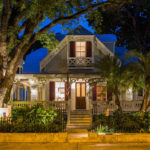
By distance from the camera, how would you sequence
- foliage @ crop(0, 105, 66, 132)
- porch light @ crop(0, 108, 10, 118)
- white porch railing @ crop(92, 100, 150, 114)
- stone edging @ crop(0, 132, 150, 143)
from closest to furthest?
1. stone edging @ crop(0, 132, 150, 143)
2. foliage @ crop(0, 105, 66, 132)
3. porch light @ crop(0, 108, 10, 118)
4. white porch railing @ crop(92, 100, 150, 114)

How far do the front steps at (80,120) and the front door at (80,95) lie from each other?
197cm

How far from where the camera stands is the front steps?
1444cm

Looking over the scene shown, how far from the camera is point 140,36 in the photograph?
28094 mm

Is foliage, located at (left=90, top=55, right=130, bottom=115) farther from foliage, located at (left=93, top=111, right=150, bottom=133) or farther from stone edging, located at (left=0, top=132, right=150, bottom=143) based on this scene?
stone edging, located at (left=0, top=132, right=150, bottom=143)

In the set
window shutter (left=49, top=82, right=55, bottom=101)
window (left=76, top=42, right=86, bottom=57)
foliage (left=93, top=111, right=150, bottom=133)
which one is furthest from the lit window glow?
foliage (left=93, top=111, right=150, bottom=133)

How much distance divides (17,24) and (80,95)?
8346mm

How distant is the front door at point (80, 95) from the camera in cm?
1860

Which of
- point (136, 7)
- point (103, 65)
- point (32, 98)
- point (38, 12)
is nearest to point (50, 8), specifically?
point (38, 12)

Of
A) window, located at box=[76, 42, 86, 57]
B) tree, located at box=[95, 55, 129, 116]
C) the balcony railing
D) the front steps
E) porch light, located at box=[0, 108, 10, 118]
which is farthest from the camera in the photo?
window, located at box=[76, 42, 86, 57]

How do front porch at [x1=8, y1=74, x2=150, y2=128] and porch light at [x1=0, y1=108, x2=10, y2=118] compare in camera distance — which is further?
front porch at [x1=8, y1=74, x2=150, y2=128]

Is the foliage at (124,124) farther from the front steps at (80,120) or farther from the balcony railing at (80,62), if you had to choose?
the balcony railing at (80,62)

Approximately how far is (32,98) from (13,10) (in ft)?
25.4

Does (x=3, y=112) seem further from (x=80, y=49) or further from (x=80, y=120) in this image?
(x=80, y=49)

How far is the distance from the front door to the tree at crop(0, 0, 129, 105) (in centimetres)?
740
